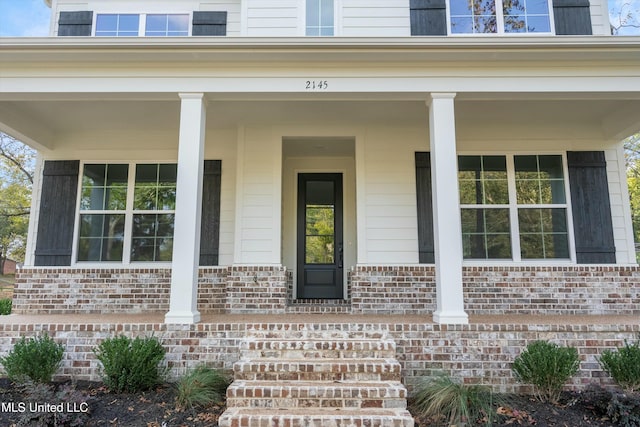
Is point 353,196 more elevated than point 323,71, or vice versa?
point 323,71

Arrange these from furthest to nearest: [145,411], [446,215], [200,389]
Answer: [446,215] < [200,389] < [145,411]

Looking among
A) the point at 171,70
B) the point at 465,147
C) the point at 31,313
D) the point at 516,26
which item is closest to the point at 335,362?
the point at 171,70

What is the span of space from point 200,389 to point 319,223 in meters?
3.78

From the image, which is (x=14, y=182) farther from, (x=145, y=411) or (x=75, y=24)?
(x=145, y=411)

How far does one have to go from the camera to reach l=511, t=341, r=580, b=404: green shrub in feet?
11.9

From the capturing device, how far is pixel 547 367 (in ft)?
11.9

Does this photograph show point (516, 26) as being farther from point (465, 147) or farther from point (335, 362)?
point (335, 362)

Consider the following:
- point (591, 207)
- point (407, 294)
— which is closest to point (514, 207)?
point (591, 207)

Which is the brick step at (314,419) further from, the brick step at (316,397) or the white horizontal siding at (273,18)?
the white horizontal siding at (273,18)

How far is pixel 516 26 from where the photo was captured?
241 inches

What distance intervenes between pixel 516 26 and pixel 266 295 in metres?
5.40

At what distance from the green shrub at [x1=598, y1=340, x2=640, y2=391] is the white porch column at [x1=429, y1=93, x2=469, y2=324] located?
4.24 feet

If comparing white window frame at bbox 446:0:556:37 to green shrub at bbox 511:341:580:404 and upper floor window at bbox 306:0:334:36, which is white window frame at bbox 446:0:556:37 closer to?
upper floor window at bbox 306:0:334:36

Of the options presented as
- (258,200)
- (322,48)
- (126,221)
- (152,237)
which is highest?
(322,48)
